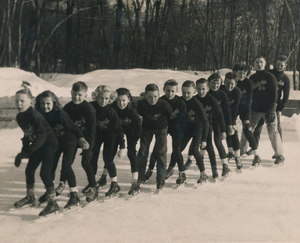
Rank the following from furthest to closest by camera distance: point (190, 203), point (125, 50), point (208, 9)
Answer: point (125, 50) < point (208, 9) < point (190, 203)

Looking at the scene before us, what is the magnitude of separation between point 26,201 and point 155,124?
6.08 ft

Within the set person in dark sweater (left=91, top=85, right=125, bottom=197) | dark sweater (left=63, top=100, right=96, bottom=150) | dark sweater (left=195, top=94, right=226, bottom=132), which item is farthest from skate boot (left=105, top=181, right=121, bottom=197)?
dark sweater (left=195, top=94, right=226, bottom=132)

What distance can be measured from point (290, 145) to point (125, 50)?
797 inches

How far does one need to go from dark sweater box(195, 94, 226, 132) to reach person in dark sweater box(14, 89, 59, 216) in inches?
93.9

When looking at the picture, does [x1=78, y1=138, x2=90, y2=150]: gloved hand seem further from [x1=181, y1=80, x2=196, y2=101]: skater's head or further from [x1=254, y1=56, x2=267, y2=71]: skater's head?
[x1=254, y1=56, x2=267, y2=71]: skater's head

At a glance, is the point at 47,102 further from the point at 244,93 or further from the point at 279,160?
the point at 279,160

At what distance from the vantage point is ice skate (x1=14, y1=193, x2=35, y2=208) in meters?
4.69

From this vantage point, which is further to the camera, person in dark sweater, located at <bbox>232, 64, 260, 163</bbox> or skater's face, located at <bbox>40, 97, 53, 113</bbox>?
person in dark sweater, located at <bbox>232, 64, 260, 163</bbox>

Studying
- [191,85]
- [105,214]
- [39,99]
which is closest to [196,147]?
[191,85]

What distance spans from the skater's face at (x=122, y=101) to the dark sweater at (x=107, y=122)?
16 centimetres

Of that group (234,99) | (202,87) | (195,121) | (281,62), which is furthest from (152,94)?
(281,62)

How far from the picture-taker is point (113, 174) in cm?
521

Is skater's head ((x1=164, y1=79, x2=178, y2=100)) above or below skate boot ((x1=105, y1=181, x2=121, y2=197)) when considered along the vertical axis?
above

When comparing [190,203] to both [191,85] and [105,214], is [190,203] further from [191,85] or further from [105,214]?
[191,85]
